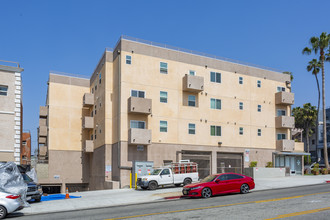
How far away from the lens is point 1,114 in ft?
97.6

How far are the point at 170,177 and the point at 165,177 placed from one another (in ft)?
1.38

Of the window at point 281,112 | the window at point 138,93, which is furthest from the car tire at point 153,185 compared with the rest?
the window at point 281,112

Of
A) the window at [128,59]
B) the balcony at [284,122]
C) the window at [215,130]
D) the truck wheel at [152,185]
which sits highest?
the window at [128,59]

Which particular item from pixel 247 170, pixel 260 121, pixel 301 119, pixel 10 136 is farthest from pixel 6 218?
pixel 301 119

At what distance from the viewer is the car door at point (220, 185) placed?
21323 mm

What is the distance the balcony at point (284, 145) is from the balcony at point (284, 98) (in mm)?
4572

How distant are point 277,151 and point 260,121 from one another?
4.29 metres

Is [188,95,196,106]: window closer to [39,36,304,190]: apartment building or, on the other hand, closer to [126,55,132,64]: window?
[39,36,304,190]: apartment building

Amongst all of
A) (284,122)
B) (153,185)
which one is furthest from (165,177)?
(284,122)

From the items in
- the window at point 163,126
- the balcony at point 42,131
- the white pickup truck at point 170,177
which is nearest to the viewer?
the white pickup truck at point 170,177

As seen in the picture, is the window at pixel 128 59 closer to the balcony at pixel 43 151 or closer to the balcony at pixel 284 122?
the balcony at pixel 284 122

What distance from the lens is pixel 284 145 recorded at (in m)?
43.1

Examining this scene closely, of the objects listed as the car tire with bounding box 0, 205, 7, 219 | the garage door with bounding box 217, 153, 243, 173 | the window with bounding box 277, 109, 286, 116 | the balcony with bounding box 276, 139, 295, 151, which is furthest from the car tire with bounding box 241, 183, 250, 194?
the window with bounding box 277, 109, 286, 116

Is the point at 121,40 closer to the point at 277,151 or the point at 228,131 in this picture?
the point at 228,131
